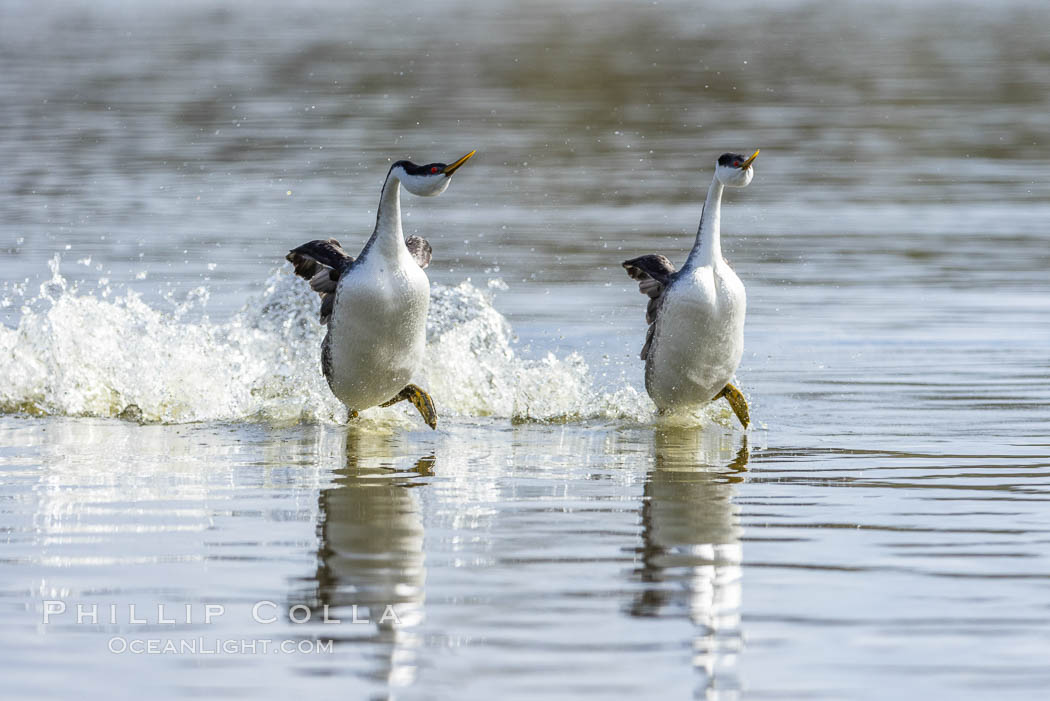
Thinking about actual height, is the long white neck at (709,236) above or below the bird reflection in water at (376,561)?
above

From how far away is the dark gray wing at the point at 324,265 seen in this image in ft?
39.4

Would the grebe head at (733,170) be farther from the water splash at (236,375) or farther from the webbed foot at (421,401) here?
the webbed foot at (421,401)

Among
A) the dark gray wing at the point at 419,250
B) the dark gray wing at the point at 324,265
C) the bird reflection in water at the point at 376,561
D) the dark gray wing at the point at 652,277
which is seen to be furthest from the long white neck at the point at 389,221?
the dark gray wing at the point at 652,277

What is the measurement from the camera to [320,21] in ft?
256

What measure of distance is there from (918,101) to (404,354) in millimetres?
29159

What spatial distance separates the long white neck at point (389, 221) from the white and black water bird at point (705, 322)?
183 cm

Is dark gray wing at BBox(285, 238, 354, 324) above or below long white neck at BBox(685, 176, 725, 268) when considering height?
below

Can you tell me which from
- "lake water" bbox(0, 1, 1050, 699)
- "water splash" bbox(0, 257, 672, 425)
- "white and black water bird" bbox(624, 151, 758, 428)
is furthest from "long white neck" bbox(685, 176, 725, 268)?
"water splash" bbox(0, 257, 672, 425)

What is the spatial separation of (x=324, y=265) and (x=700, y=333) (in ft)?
8.34

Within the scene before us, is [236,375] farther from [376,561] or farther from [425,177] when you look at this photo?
[376,561]

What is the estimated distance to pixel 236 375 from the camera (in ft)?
42.7

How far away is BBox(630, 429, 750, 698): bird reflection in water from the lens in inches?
269

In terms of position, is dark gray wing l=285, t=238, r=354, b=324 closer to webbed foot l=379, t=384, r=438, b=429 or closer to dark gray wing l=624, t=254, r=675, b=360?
webbed foot l=379, t=384, r=438, b=429

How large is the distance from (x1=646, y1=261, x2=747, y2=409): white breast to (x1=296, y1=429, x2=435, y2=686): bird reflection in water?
193cm
